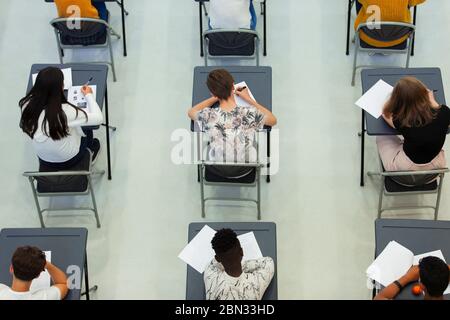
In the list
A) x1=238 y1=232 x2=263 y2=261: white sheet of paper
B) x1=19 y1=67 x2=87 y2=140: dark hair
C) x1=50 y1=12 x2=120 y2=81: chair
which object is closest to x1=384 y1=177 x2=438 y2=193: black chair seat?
x1=238 y1=232 x2=263 y2=261: white sheet of paper

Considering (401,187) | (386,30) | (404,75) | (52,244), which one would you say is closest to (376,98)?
(404,75)

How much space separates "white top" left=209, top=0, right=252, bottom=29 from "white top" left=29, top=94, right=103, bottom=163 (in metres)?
1.18

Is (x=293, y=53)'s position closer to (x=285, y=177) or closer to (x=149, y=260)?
(x=285, y=177)

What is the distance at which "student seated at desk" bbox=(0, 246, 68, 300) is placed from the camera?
3514 mm

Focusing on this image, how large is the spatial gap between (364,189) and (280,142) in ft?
2.32

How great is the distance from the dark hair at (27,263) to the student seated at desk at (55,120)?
36.6 inches

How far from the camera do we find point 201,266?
383 cm

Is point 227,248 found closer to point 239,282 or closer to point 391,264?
point 239,282

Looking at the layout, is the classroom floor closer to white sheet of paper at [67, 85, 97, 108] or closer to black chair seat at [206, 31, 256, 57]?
black chair seat at [206, 31, 256, 57]

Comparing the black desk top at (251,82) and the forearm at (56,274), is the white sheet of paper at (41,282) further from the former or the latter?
the black desk top at (251,82)

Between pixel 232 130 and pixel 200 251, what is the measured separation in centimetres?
79

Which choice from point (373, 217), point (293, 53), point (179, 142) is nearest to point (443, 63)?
point (293, 53)

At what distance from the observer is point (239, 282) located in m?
3.58

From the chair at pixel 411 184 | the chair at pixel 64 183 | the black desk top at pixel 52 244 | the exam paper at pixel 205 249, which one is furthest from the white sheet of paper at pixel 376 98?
the black desk top at pixel 52 244
